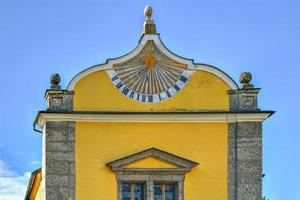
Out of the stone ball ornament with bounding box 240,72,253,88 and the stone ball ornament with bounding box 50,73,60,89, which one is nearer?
the stone ball ornament with bounding box 50,73,60,89

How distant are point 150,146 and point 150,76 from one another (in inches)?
86.3

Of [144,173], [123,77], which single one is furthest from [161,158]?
[123,77]

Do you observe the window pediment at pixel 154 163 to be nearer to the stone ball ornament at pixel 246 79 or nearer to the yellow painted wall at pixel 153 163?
the yellow painted wall at pixel 153 163

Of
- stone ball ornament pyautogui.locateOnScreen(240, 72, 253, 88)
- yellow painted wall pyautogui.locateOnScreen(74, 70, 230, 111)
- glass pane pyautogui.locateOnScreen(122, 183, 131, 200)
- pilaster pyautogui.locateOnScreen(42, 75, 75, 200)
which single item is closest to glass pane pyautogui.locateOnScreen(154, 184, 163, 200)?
glass pane pyautogui.locateOnScreen(122, 183, 131, 200)

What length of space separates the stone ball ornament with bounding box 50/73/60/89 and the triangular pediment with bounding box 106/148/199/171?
3.09 m

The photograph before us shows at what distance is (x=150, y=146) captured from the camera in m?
31.0

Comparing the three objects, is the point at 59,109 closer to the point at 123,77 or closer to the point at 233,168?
the point at 123,77

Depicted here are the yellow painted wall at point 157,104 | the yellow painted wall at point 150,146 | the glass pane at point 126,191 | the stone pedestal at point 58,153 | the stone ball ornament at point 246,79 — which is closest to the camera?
the stone pedestal at point 58,153

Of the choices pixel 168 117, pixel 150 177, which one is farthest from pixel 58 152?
pixel 168 117

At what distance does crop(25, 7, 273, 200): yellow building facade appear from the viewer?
30.6 meters

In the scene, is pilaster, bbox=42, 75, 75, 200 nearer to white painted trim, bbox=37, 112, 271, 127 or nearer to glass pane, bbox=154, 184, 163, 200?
white painted trim, bbox=37, 112, 271, 127

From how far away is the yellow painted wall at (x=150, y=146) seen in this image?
100 ft

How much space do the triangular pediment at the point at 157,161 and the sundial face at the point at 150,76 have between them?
1682 mm

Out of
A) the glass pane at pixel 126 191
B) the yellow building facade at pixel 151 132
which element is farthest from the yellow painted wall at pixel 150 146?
the glass pane at pixel 126 191
